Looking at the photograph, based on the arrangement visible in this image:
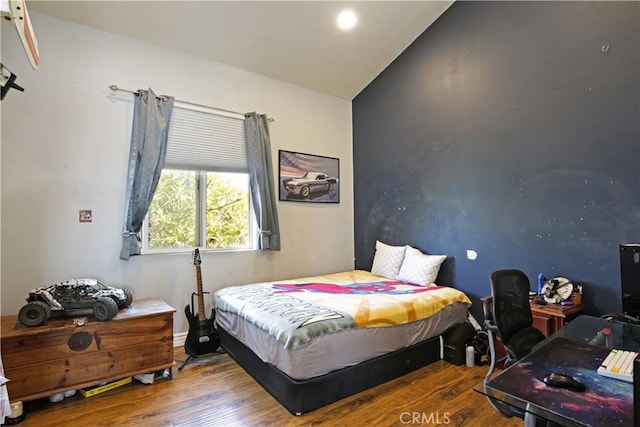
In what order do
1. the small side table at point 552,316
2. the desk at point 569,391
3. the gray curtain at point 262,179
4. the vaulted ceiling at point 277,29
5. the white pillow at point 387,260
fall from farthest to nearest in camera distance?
the white pillow at point 387,260, the gray curtain at point 262,179, the vaulted ceiling at point 277,29, the small side table at point 552,316, the desk at point 569,391

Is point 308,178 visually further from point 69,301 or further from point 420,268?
point 69,301

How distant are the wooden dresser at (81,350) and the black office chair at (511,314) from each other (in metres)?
2.31

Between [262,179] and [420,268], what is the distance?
199 centimetres

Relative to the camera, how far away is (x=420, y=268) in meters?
3.58

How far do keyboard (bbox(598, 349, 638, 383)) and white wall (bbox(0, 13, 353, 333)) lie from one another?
3.14 metres

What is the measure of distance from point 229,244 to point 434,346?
2.34 metres

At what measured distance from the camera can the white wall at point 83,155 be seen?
2.69 metres

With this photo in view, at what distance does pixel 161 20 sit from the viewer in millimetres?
3035

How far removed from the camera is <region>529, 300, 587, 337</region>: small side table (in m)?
2.43

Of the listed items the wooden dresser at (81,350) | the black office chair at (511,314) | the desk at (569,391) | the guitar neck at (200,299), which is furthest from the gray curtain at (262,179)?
the desk at (569,391)

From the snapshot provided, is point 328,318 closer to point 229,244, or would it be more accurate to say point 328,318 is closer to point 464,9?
point 229,244

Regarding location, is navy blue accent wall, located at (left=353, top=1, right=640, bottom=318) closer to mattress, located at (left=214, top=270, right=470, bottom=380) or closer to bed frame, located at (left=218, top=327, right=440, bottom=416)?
mattress, located at (left=214, top=270, right=470, bottom=380)

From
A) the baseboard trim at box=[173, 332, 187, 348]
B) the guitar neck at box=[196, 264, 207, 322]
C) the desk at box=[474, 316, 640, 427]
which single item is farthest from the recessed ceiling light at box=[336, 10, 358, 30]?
the baseboard trim at box=[173, 332, 187, 348]

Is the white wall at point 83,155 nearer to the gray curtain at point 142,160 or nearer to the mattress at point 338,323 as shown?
the gray curtain at point 142,160
